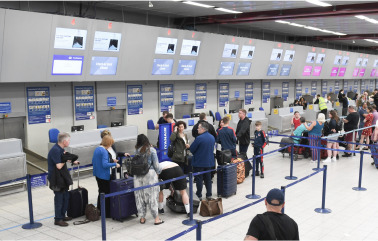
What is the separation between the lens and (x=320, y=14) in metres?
10.6

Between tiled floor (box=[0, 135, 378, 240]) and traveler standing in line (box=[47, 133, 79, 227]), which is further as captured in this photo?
traveler standing in line (box=[47, 133, 79, 227])

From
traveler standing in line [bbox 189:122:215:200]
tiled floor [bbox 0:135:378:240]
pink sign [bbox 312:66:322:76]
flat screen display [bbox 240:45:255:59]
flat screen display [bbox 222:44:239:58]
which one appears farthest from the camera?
pink sign [bbox 312:66:322:76]

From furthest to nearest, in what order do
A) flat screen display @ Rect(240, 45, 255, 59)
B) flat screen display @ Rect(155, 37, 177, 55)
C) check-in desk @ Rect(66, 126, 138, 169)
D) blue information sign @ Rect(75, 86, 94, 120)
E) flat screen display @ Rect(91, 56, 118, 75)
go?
1. flat screen display @ Rect(240, 45, 255, 59)
2. flat screen display @ Rect(155, 37, 177, 55)
3. blue information sign @ Rect(75, 86, 94, 120)
4. flat screen display @ Rect(91, 56, 118, 75)
5. check-in desk @ Rect(66, 126, 138, 169)

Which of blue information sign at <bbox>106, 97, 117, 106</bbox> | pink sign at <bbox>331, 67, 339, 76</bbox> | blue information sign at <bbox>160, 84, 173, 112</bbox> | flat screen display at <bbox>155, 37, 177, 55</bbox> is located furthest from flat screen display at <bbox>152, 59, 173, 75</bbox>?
pink sign at <bbox>331, 67, 339, 76</bbox>

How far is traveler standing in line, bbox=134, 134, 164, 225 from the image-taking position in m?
5.84

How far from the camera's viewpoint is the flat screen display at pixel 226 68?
549 inches

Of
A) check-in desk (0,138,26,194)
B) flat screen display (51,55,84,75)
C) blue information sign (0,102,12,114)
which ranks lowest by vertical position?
check-in desk (0,138,26,194)

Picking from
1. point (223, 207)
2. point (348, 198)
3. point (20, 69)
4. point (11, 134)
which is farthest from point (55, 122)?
point (348, 198)

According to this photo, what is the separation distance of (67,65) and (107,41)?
1.24 m

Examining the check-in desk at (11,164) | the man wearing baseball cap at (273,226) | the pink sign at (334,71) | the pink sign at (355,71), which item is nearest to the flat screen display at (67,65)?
the check-in desk at (11,164)

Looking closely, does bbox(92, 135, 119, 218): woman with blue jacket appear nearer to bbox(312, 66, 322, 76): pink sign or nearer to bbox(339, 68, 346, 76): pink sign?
bbox(312, 66, 322, 76): pink sign

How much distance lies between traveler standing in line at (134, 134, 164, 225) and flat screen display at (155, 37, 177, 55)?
583cm

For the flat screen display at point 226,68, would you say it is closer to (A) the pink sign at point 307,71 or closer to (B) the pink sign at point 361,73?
(A) the pink sign at point 307,71

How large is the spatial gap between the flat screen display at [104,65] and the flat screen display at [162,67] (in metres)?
1.46
